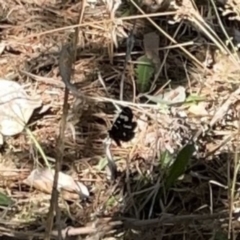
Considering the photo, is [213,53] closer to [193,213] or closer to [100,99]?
[100,99]

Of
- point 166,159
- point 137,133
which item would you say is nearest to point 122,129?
point 137,133

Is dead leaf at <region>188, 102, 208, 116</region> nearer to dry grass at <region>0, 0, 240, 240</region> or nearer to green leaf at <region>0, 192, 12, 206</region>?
dry grass at <region>0, 0, 240, 240</region>

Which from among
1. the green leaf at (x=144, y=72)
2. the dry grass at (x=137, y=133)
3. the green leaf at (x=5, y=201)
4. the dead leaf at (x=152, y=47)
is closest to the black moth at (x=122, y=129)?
the dry grass at (x=137, y=133)

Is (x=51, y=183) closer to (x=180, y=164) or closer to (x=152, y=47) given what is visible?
(x=180, y=164)

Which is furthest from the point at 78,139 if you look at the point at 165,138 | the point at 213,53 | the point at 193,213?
the point at 213,53

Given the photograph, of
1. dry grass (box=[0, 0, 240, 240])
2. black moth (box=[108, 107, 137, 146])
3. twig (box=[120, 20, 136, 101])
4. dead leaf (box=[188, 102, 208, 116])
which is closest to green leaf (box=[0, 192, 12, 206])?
dry grass (box=[0, 0, 240, 240])
